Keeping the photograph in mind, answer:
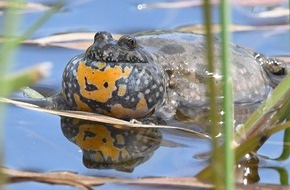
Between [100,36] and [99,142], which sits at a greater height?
[100,36]

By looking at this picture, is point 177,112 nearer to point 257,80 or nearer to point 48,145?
point 257,80

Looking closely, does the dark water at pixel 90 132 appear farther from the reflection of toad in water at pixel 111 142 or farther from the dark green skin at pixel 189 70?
the dark green skin at pixel 189 70

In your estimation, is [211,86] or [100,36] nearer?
[211,86]

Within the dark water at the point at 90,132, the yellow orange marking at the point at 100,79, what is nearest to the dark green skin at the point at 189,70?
the yellow orange marking at the point at 100,79

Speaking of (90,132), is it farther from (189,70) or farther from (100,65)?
(189,70)

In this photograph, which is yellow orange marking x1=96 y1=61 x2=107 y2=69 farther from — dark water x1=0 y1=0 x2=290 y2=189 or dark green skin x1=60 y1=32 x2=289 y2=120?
dark water x1=0 y1=0 x2=290 y2=189

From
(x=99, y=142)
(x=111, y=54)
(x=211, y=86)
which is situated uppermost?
(x=111, y=54)

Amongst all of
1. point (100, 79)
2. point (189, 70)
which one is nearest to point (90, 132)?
point (100, 79)
